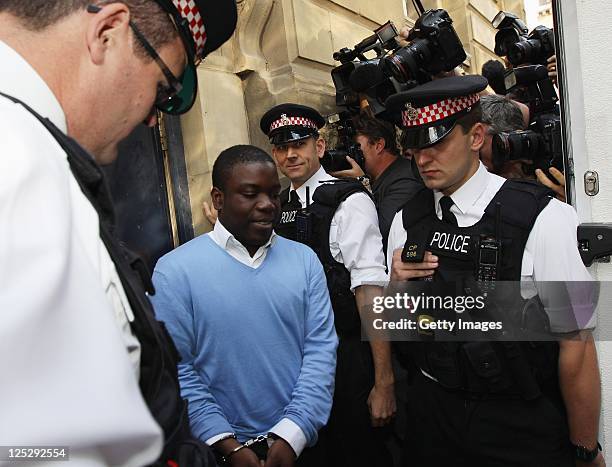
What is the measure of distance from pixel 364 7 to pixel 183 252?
13.5ft

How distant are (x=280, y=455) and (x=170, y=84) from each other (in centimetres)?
127

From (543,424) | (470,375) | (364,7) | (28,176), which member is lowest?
(543,424)

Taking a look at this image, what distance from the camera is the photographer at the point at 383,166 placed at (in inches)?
113

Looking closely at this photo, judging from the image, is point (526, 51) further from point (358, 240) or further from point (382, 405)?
point (382, 405)

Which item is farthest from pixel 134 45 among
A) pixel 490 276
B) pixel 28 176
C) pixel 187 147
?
pixel 187 147

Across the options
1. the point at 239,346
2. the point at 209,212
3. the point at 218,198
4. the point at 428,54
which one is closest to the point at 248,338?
the point at 239,346

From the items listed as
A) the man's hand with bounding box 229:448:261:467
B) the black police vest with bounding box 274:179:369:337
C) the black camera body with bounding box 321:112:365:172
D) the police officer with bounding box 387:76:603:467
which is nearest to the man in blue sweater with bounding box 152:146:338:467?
the man's hand with bounding box 229:448:261:467

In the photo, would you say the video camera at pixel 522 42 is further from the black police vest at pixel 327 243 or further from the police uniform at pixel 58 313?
the police uniform at pixel 58 313

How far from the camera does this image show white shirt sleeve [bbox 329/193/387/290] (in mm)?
2449

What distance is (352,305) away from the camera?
258cm

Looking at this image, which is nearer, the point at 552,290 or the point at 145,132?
the point at 552,290

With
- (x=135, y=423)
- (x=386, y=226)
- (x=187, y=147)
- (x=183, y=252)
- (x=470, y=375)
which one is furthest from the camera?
(x=187, y=147)

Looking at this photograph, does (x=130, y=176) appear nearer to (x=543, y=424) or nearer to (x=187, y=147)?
(x=187, y=147)

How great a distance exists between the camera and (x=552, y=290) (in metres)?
1.64
